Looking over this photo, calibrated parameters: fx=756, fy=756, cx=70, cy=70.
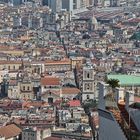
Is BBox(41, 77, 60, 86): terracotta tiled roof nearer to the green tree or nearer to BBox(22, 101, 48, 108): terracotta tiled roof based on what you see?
BBox(22, 101, 48, 108): terracotta tiled roof

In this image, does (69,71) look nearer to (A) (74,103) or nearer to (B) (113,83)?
(A) (74,103)

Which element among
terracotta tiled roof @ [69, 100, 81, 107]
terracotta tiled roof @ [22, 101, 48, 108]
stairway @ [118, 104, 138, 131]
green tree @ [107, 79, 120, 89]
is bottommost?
terracotta tiled roof @ [22, 101, 48, 108]

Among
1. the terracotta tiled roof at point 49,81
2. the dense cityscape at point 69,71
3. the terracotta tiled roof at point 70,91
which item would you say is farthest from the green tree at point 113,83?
the terracotta tiled roof at point 49,81

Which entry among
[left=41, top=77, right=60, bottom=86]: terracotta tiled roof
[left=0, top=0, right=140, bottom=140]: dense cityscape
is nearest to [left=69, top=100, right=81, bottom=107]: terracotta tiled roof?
[left=0, top=0, right=140, bottom=140]: dense cityscape

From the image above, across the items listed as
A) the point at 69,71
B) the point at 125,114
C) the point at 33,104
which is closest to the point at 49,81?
the point at 33,104

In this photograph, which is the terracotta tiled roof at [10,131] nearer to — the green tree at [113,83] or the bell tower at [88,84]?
the bell tower at [88,84]
